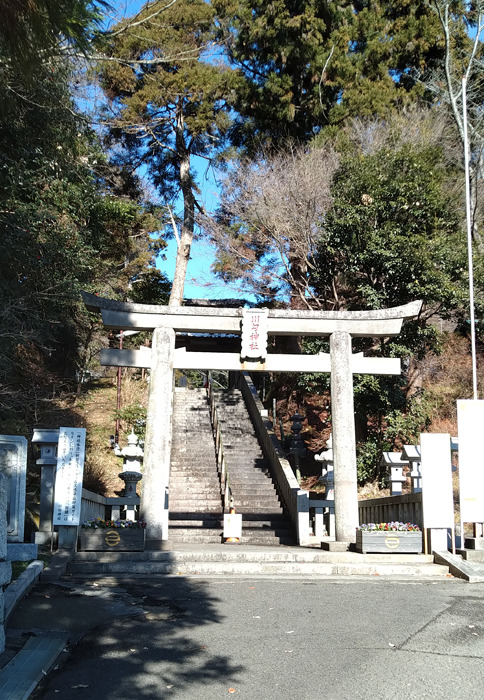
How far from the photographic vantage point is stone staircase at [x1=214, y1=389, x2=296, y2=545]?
510 inches

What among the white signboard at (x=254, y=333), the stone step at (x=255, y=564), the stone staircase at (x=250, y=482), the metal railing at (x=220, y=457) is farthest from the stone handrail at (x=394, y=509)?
the white signboard at (x=254, y=333)

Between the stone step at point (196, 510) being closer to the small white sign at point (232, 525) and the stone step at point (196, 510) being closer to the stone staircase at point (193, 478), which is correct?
the stone staircase at point (193, 478)

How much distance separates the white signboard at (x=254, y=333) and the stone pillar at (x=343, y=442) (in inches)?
52.0

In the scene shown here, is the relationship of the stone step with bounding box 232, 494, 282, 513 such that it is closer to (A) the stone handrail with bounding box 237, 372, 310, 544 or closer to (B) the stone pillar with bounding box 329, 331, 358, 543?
(A) the stone handrail with bounding box 237, 372, 310, 544

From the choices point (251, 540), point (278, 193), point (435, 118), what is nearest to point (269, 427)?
point (251, 540)

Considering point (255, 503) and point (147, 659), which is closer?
point (147, 659)

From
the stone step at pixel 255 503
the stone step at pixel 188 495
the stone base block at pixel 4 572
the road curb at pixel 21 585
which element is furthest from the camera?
the stone step at pixel 188 495

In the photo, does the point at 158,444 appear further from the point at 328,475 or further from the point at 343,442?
the point at 328,475

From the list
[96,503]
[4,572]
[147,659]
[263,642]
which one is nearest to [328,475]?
[96,503]

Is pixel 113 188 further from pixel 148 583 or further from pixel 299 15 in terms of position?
pixel 148 583

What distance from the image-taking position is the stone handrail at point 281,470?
12414 mm

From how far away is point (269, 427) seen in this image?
56.1 ft

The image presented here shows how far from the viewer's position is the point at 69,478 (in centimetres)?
911

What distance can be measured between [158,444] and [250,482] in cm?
530
